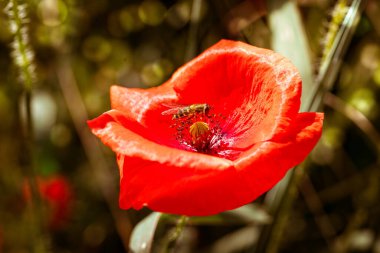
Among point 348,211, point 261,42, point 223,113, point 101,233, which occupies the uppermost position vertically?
point 223,113

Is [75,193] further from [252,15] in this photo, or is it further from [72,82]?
[252,15]

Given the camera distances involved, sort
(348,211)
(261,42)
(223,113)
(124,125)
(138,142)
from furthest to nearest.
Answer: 1. (348,211)
2. (261,42)
3. (223,113)
4. (124,125)
5. (138,142)

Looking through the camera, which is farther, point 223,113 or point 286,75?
point 223,113

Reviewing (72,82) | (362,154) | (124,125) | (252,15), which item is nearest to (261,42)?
(252,15)

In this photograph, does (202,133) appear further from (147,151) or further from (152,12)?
(152,12)

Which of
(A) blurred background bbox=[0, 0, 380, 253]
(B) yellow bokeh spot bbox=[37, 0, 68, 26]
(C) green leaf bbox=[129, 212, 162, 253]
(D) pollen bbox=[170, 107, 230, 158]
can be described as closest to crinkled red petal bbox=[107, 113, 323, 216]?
(C) green leaf bbox=[129, 212, 162, 253]

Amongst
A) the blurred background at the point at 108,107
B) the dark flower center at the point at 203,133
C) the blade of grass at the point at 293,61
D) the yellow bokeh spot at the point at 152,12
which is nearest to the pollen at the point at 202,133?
the dark flower center at the point at 203,133

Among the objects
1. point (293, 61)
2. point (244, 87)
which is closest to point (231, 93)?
point (244, 87)
